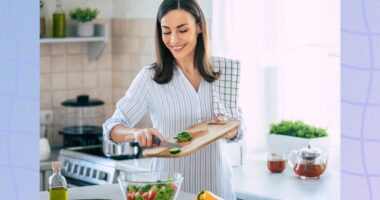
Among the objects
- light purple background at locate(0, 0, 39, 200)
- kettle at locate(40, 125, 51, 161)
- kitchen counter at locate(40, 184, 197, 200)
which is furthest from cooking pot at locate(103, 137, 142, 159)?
light purple background at locate(0, 0, 39, 200)

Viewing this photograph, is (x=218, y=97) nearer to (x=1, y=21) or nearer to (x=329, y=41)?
(x=329, y=41)

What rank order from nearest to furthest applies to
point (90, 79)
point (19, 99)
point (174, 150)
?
1. point (19, 99)
2. point (174, 150)
3. point (90, 79)

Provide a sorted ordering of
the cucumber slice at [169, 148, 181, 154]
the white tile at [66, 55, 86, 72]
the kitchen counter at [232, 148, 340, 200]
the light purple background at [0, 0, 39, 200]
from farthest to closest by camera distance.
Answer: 1. the white tile at [66, 55, 86, 72]
2. the kitchen counter at [232, 148, 340, 200]
3. the cucumber slice at [169, 148, 181, 154]
4. the light purple background at [0, 0, 39, 200]

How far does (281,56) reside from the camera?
480cm

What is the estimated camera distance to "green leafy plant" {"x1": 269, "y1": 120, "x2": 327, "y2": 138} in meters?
4.61

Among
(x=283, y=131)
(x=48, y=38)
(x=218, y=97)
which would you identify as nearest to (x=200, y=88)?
(x=218, y=97)

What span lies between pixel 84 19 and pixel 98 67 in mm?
432

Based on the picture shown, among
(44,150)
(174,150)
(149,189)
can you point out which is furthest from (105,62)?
(149,189)

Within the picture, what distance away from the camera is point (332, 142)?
4.89m

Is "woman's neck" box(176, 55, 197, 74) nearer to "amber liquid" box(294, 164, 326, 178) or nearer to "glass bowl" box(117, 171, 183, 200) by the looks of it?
"glass bowl" box(117, 171, 183, 200)

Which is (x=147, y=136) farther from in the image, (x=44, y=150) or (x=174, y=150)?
(x=44, y=150)
